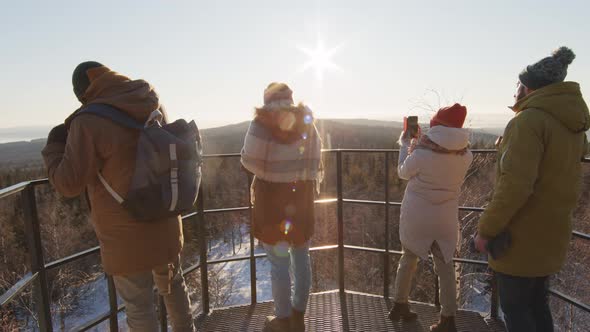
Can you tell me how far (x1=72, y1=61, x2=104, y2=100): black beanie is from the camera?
1.66 metres

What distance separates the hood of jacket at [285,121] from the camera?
2.08 metres

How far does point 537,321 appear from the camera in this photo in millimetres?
1831

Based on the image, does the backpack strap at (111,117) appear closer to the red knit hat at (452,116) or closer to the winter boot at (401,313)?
the red knit hat at (452,116)

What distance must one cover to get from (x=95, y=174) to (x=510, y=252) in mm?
1831

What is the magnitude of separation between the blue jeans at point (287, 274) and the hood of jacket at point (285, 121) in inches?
26.2

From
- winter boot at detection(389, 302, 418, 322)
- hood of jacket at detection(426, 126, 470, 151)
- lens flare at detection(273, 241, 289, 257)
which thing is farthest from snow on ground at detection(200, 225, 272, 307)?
hood of jacket at detection(426, 126, 470, 151)

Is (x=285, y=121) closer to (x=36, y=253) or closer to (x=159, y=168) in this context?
(x=159, y=168)

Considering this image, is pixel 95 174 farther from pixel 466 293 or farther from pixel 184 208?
pixel 466 293

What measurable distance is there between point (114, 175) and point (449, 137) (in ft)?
5.51

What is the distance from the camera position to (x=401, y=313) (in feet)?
9.00

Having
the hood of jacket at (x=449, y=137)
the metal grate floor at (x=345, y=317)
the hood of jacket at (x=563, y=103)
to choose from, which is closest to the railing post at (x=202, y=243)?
the metal grate floor at (x=345, y=317)

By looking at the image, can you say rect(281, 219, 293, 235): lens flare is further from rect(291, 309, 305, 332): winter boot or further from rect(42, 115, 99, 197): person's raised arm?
rect(42, 115, 99, 197): person's raised arm

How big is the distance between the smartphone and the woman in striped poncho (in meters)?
0.59

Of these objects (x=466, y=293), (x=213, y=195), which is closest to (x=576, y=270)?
(x=466, y=293)
